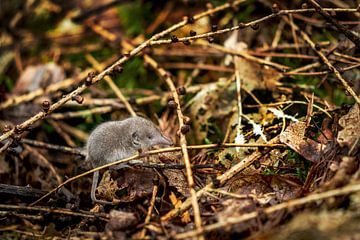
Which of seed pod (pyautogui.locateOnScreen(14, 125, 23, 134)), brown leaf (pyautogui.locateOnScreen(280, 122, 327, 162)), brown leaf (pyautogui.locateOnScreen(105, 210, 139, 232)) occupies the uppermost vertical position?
seed pod (pyautogui.locateOnScreen(14, 125, 23, 134))

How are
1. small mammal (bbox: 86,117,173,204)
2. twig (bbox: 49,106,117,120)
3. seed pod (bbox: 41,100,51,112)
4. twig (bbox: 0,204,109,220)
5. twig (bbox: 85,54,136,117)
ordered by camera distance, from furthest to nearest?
twig (bbox: 49,106,117,120)
twig (bbox: 85,54,136,117)
small mammal (bbox: 86,117,173,204)
seed pod (bbox: 41,100,51,112)
twig (bbox: 0,204,109,220)

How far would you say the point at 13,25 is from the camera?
618 centimetres


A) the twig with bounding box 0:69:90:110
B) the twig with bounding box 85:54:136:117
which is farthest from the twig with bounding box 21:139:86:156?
the twig with bounding box 0:69:90:110

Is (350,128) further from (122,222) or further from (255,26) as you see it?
(122,222)

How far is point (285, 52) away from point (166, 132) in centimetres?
167

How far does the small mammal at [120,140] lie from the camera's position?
3.57 m

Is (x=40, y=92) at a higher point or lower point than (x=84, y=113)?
higher

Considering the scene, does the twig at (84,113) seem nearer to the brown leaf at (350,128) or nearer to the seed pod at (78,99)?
the seed pod at (78,99)

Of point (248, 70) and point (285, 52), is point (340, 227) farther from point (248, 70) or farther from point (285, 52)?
point (285, 52)

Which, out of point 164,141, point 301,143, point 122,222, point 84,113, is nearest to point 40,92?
point 84,113

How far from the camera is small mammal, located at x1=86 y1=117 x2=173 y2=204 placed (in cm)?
357

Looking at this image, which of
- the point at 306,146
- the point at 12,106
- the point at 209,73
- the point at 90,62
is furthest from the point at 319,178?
the point at 90,62

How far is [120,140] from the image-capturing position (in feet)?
12.1

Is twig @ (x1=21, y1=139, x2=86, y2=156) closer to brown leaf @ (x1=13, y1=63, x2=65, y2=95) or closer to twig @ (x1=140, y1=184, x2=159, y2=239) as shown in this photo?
twig @ (x1=140, y1=184, x2=159, y2=239)
